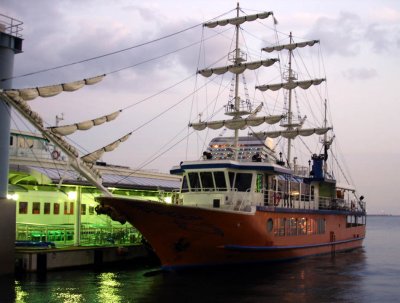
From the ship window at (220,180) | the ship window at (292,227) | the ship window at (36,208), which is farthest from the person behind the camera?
the ship window at (36,208)

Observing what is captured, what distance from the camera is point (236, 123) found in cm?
3509

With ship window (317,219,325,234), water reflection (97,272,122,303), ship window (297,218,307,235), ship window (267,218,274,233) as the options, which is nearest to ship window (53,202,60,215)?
water reflection (97,272,122,303)

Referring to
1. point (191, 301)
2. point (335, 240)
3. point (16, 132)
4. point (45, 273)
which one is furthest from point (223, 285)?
point (16, 132)

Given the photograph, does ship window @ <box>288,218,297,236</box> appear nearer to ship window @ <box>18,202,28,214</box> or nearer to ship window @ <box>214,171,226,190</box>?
ship window @ <box>214,171,226,190</box>

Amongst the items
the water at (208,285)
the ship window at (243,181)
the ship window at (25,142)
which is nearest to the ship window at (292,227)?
the water at (208,285)

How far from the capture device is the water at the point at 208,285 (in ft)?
70.5

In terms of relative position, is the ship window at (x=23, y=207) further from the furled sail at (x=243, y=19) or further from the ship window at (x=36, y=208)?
the furled sail at (x=243, y=19)

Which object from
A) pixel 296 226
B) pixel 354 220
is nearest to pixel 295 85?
pixel 354 220

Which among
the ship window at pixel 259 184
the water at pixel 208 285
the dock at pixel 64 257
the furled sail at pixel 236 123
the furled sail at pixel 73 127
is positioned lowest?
the water at pixel 208 285

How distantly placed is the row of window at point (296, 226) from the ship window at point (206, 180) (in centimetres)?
388

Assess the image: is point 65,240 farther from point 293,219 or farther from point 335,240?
point 335,240

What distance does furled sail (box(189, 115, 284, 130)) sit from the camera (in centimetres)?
3512

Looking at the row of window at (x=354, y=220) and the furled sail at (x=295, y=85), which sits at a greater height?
the furled sail at (x=295, y=85)

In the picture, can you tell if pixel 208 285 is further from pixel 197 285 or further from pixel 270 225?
pixel 270 225
